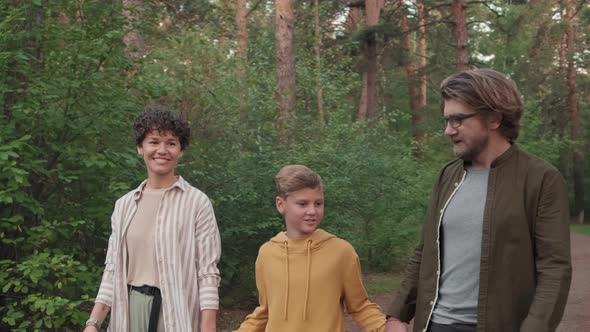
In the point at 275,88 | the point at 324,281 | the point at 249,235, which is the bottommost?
the point at 249,235

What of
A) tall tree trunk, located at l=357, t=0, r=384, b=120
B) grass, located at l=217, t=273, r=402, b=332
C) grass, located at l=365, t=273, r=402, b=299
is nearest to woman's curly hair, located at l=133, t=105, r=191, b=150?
grass, located at l=217, t=273, r=402, b=332

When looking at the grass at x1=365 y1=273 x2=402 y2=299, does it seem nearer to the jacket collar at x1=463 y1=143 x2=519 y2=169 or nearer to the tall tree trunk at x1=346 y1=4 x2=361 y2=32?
the jacket collar at x1=463 y1=143 x2=519 y2=169

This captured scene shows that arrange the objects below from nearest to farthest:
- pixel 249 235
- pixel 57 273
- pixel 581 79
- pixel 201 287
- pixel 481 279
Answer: pixel 481 279, pixel 201 287, pixel 57 273, pixel 249 235, pixel 581 79

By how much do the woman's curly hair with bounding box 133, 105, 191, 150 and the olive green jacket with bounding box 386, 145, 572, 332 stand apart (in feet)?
4.87

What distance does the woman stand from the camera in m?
3.52

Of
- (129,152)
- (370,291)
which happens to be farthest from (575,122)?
(129,152)

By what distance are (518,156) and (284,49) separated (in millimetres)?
12617

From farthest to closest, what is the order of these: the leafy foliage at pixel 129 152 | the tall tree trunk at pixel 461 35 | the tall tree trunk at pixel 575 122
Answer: the tall tree trunk at pixel 575 122 < the tall tree trunk at pixel 461 35 < the leafy foliage at pixel 129 152

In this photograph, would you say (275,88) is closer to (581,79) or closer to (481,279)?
(481,279)

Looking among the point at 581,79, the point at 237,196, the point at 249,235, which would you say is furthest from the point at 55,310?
the point at 581,79

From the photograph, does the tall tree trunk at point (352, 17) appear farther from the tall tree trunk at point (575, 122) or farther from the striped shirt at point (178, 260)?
the striped shirt at point (178, 260)

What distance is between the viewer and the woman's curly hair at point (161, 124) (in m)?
3.65

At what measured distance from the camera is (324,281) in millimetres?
3684

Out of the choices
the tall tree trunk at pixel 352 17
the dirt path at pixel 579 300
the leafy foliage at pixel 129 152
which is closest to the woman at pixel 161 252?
the leafy foliage at pixel 129 152
